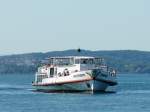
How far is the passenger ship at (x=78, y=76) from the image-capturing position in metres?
150

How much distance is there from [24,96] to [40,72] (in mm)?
18911

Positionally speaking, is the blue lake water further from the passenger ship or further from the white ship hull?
the passenger ship

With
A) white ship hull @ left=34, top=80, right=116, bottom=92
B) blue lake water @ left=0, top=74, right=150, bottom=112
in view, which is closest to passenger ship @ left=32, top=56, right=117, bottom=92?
white ship hull @ left=34, top=80, right=116, bottom=92

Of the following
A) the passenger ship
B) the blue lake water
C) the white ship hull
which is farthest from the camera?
the white ship hull

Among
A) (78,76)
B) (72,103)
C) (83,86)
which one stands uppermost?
(78,76)

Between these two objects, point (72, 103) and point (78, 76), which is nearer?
point (72, 103)

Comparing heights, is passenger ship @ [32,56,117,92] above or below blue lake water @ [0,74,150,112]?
above

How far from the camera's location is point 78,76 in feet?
495

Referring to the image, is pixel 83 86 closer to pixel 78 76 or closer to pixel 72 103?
pixel 78 76

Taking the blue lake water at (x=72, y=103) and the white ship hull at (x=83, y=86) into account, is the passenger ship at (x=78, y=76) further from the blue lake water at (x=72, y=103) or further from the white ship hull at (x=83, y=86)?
the blue lake water at (x=72, y=103)

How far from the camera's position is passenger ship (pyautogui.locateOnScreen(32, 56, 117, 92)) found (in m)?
150

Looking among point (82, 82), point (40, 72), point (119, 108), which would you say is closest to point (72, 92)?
point (82, 82)

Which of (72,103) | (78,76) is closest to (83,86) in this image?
(78,76)

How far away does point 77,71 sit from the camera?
152m
